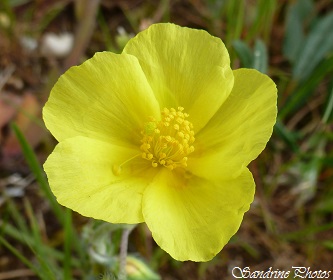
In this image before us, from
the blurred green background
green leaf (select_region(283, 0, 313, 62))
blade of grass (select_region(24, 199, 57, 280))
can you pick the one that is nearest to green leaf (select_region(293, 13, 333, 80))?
the blurred green background

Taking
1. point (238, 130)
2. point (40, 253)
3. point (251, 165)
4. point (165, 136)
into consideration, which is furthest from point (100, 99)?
point (251, 165)

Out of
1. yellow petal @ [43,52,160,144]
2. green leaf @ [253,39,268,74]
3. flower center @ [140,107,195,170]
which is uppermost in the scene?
yellow petal @ [43,52,160,144]

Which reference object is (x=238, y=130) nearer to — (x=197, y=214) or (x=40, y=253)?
(x=197, y=214)

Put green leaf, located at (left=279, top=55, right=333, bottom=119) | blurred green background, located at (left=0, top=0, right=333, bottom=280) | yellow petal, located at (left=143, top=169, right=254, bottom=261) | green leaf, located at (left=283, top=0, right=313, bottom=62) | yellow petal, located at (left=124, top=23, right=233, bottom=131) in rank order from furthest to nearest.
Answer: green leaf, located at (left=283, top=0, right=313, bottom=62) → blurred green background, located at (left=0, top=0, right=333, bottom=280) → green leaf, located at (left=279, top=55, right=333, bottom=119) → yellow petal, located at (left=124, top=23, right=233, bottom=131) → yellow petal, located at (left=143, top=169, right=254, bottom=261)

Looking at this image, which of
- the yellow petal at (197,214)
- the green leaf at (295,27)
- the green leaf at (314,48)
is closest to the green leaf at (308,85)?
the green leaf at (314,48)

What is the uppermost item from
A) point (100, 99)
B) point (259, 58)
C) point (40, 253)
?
point (100, 99)

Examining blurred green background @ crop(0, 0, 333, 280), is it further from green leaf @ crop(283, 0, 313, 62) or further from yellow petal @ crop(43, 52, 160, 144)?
yellow petal @ crop(43, 52, 160, 144)
